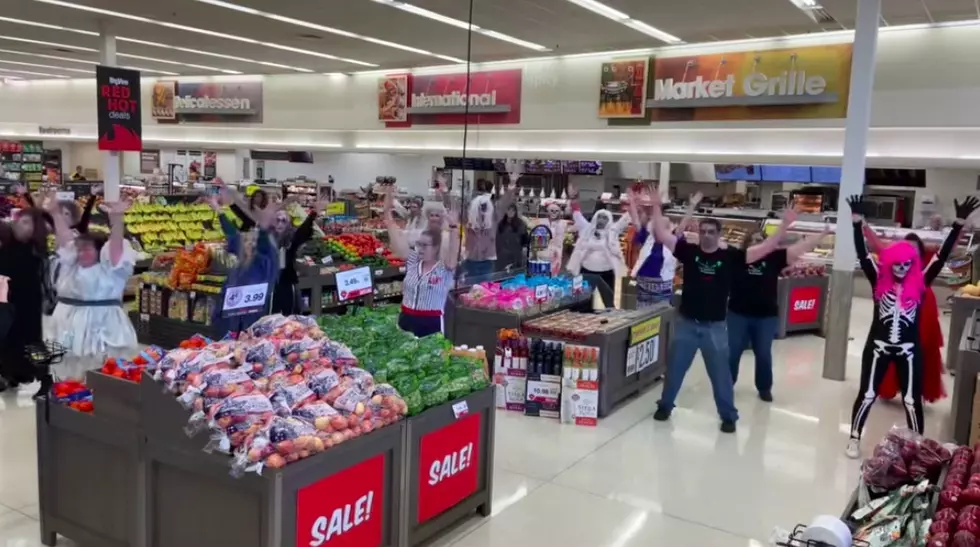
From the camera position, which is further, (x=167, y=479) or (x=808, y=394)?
(x=808, y=394)

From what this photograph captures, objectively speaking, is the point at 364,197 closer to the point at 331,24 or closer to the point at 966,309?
the point at 331,24

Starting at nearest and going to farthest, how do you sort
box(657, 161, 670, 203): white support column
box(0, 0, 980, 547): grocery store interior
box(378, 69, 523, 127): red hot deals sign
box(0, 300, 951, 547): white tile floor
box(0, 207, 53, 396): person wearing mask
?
box(0, 0, 980, 547): grocery store interior
box(0, 300, 951, 547): white tile floor
box(0, 207, 53, 396): person wearing mask
box(657, 161, 670, 203): white support column
box(378, 69, 523, 127): red hot deals sign

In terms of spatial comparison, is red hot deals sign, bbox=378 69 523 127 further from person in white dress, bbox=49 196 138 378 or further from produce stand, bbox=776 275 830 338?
person in white dress, bbox=49 196 138 378

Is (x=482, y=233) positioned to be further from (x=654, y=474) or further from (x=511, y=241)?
(x=654, y=474)

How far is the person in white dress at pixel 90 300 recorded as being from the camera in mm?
5496

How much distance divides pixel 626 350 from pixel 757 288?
1362 mm

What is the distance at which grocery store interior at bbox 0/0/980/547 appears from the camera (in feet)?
11.2

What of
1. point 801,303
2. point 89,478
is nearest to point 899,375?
point 801,303

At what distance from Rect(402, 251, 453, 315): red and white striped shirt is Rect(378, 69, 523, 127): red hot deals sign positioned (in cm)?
985

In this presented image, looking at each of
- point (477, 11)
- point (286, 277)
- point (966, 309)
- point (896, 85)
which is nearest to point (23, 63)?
point (477, 11)

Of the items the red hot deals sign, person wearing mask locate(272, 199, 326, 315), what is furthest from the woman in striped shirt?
the red hot deals sign

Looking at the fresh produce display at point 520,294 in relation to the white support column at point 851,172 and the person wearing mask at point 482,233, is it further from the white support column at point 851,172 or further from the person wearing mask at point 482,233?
the white support column at point 851,172

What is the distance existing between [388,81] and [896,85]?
10.7 meters

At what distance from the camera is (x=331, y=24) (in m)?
12.4
